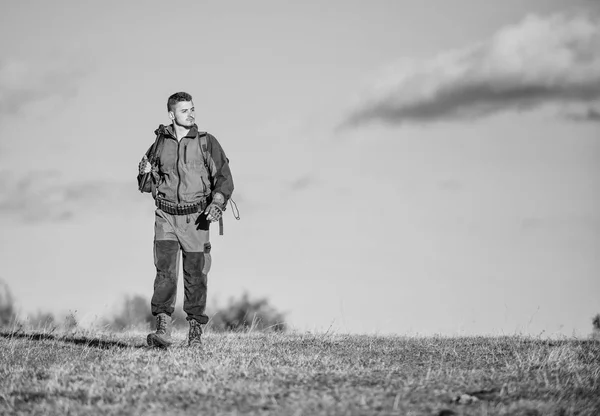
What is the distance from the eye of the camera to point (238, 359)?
826cm

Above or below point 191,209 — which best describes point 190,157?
above

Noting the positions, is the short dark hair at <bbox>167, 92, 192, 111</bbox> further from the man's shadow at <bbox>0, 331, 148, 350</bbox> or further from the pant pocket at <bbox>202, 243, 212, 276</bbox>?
the man's shadow at <bbox>0, 331, 148, 350</bbox>

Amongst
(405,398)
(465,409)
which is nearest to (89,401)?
(405,398)

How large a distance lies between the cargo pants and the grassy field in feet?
1.85

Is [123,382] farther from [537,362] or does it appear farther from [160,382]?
[537,362]

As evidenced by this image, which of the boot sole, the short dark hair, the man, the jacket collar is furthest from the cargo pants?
the short dark hair

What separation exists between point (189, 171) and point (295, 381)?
152 inches

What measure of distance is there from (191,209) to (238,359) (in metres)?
2.24

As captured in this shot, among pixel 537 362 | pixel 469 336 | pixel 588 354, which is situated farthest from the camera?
pixel 469 336

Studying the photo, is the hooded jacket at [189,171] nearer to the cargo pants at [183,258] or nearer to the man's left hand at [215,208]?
the man's left hand at [215,208]

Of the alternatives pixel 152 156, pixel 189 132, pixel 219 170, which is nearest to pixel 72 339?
pixel 152 156

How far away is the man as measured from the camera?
9766 millimetres

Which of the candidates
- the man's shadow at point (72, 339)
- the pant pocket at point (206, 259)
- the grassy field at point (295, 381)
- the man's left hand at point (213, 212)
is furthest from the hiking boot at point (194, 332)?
the man's left hand at point (213, 212)

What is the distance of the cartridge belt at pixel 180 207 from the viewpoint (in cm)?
975
